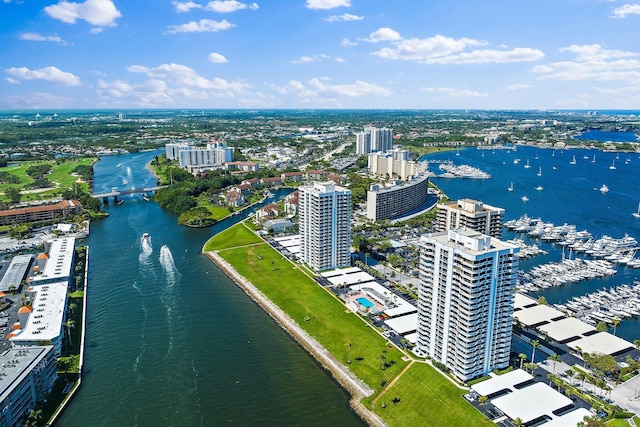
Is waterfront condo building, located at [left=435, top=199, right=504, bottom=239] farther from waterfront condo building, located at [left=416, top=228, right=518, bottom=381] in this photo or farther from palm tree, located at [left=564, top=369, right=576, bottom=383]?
palm tree, located at [left=564, top=369, right=576, bottom=383]

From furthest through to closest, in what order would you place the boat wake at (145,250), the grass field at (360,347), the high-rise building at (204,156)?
the high-rise building at (204,156), the boat wake at (145,250), the grass field at (360,347)

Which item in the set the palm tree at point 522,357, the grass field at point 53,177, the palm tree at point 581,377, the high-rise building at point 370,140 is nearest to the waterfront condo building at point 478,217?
the palm tree at point 522,357

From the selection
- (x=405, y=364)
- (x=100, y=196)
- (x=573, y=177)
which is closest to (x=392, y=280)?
(x=405, y=364)

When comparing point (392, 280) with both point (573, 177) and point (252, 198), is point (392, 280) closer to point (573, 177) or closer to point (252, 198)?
point (252, 198)

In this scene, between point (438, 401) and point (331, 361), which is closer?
point (438, 401)

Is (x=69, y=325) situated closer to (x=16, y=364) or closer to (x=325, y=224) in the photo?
(x=16, y=364)

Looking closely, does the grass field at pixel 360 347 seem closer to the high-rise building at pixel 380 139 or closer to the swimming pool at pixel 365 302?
the swimming pool at pixel 365 302
